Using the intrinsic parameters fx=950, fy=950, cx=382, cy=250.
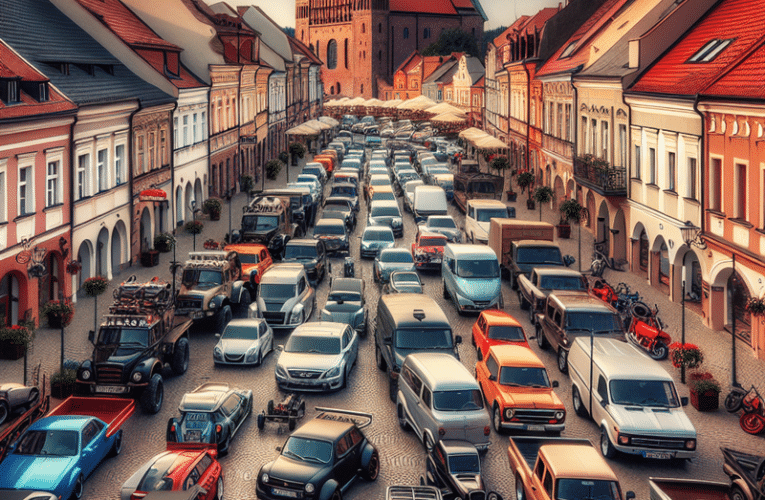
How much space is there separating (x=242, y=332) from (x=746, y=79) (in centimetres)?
1557

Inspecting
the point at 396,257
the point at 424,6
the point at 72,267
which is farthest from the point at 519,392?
the point at 424,6

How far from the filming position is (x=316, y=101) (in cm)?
11838

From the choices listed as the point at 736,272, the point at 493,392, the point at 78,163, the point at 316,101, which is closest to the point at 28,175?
the point at 78,163

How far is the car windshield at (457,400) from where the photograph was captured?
762 inches

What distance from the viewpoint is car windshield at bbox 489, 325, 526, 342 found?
988 inches

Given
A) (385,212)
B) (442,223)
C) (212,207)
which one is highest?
(212,207)

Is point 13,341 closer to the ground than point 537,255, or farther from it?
closer to the ground

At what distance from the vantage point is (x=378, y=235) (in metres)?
41.3

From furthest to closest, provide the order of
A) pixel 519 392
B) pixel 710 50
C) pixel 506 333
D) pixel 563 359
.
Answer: pixel 710 50
pixel 506 333
pixel 563 359
pixel 519 392

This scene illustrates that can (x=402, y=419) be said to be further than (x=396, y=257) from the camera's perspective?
No

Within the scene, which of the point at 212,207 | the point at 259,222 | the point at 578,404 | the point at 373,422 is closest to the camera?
the point at 373,422

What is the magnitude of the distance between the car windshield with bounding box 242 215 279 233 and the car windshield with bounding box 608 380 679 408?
22.3 metres

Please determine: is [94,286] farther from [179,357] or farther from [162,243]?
[162,243]

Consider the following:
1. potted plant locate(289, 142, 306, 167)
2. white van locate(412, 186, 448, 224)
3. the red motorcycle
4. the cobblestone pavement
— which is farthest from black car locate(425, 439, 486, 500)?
potted plant locate(289, 142, 306, 167)
